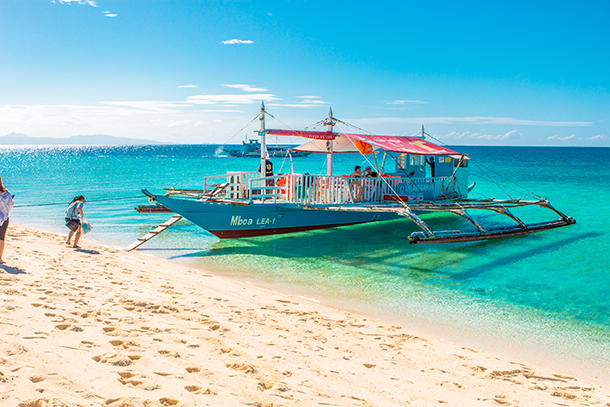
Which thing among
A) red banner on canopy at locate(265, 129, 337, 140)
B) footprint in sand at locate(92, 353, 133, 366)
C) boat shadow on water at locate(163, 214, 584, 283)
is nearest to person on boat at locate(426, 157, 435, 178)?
boat shadow on water at locate(163, 214, 584, 283)

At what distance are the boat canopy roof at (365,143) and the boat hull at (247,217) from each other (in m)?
2.42

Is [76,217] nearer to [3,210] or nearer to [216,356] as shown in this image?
[3,210]

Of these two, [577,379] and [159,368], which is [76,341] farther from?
[577,379]

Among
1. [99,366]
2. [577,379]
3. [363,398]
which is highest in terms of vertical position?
[99,366]

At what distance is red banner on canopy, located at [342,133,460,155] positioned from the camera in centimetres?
1405

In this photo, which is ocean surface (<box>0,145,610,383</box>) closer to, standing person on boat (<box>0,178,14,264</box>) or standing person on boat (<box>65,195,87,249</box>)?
standing person on boat (<box>65,195,87,249</box>)

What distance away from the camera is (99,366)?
405 centimetres

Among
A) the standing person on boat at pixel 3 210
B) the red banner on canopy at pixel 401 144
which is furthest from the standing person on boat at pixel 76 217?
the red banner on canopy at pixel 401 144

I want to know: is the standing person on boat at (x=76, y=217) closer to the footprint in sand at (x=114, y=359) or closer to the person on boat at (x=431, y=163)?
the footprint in sand at (x=114, y=359)

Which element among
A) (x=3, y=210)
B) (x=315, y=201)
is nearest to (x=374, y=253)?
(x=315, y=201)

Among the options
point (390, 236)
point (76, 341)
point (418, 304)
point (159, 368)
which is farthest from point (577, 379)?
point (390, 236)

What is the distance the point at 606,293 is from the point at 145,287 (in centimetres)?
1005

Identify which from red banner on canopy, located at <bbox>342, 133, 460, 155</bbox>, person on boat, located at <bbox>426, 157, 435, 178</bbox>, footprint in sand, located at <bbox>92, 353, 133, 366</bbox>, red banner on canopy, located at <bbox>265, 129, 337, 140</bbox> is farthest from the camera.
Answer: person on boat, located at <bbox>426, 157, 435, 178</bbox>

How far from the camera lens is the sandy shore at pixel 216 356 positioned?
3785mm
